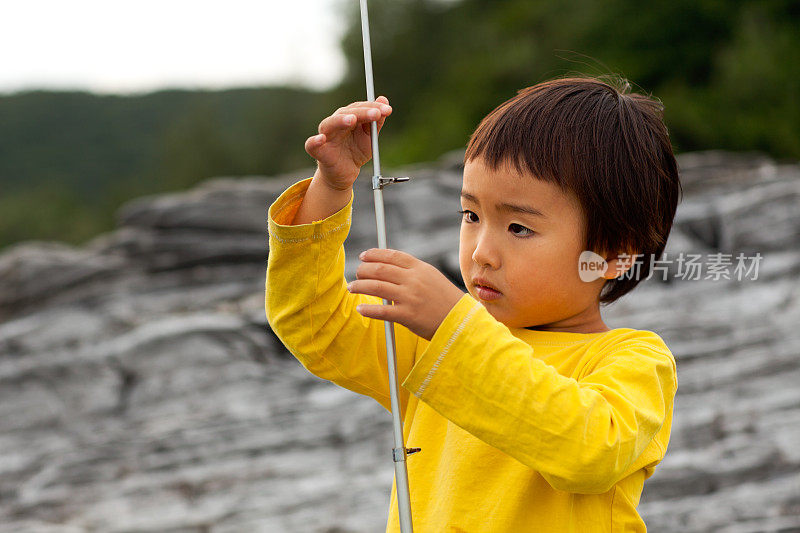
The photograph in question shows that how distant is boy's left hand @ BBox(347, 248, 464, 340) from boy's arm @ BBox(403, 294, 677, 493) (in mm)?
31

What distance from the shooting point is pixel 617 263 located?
175cm

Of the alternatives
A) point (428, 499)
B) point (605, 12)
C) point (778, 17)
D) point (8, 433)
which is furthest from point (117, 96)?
point (428, 499)

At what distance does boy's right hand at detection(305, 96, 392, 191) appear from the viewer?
1.65 metres

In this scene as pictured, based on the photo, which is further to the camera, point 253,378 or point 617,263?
point 253,378

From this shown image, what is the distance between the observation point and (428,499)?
1699 mm

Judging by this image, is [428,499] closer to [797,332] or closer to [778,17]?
[797,332]

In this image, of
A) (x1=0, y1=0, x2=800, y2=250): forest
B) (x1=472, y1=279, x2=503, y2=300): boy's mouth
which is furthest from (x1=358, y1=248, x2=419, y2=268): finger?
(x1=0, y1=0, x2=800, y2=250): forest

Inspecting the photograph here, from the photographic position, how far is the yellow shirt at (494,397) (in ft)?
Answer: 4.52

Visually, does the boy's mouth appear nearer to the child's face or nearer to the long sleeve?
the child's face

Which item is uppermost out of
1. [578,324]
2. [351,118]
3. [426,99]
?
[351,118]

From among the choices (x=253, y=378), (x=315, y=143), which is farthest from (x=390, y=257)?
(x=253, y=378)

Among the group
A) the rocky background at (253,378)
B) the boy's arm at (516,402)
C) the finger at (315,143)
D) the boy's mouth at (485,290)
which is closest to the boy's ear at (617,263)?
the boy's mouth at (485,290)

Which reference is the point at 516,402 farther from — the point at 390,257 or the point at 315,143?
the point at 315,143

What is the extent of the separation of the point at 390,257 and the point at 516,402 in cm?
Answer: 34
